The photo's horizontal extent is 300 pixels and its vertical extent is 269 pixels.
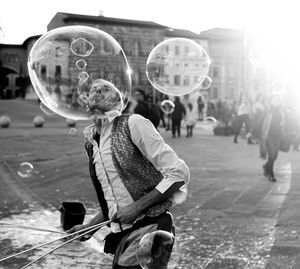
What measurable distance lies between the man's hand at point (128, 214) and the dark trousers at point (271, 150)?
640cm

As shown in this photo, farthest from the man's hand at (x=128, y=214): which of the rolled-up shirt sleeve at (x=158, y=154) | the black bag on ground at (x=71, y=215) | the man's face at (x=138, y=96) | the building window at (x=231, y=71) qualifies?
the building window at (x=231, y=71)

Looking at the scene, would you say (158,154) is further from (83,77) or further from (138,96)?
(138,96)

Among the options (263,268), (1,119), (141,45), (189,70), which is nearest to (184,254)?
(263,268)

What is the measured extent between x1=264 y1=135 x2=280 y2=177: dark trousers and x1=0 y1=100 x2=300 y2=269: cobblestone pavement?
184mm

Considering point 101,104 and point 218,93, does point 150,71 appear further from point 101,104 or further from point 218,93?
point 218,93

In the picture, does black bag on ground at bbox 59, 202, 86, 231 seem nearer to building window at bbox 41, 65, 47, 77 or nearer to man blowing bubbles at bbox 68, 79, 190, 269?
building window at bbox 41, 65, 47, 77

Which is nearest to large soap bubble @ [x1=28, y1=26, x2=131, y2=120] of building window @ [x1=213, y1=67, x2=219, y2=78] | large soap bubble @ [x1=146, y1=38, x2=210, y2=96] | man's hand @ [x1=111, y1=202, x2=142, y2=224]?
man's hand @ [x1=111, y1=202, x2=142, y2=224]

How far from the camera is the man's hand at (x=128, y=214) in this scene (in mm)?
2416

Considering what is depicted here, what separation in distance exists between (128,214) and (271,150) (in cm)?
644

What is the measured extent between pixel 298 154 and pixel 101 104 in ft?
37.4

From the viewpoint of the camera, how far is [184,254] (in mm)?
4543

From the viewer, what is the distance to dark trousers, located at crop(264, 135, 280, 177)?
28.1 feet

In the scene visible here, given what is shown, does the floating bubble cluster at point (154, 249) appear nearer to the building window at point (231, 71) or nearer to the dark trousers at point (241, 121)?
the dark trousers at point (241, 121)

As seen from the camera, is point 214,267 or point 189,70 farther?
point 189,70
